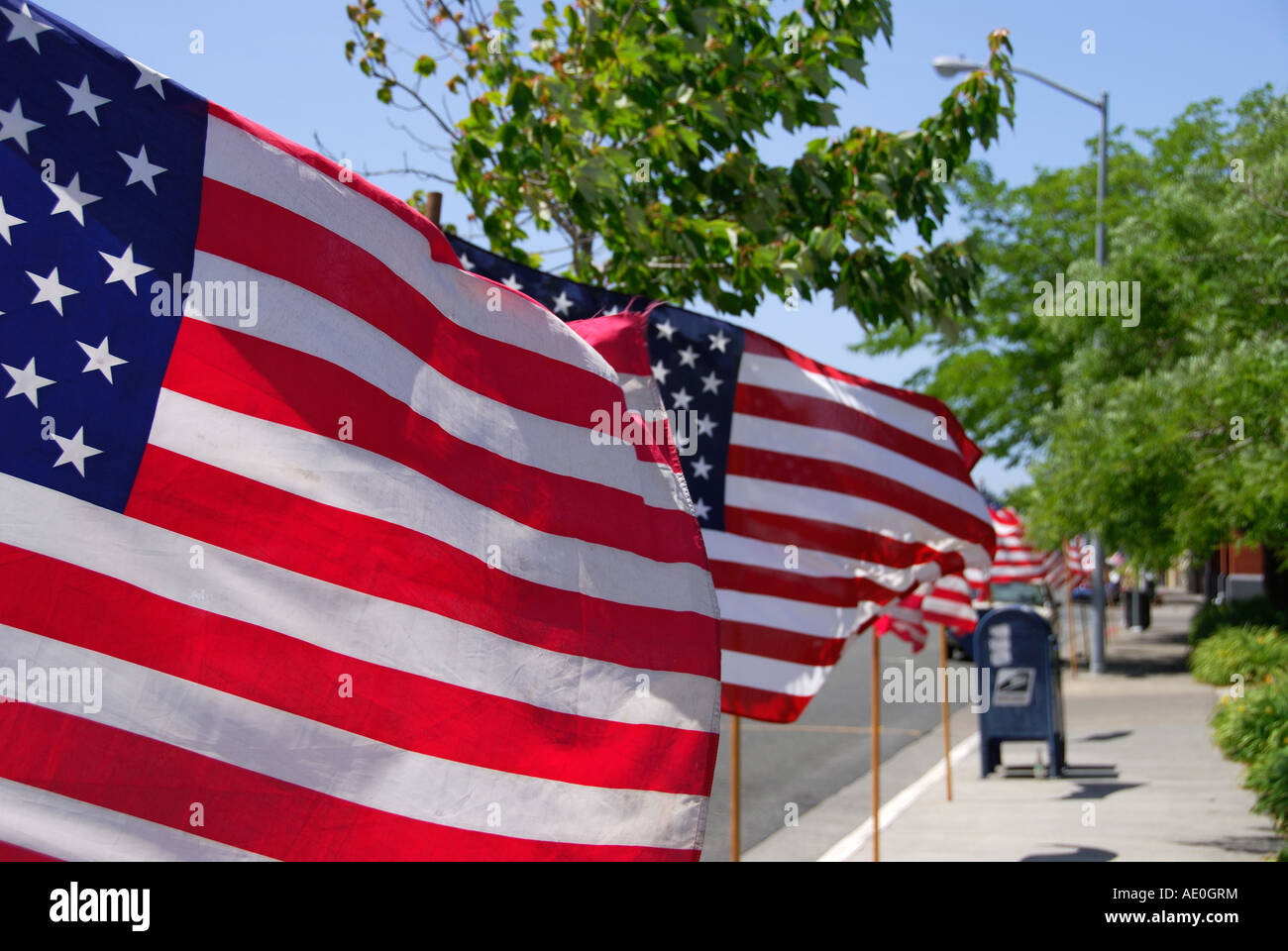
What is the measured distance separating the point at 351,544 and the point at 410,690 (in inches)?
16.5

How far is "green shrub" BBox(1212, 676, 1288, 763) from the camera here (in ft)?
32.0

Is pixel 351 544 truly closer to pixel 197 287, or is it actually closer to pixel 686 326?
pixel 197 287

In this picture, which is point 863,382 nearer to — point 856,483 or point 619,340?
point 856,483

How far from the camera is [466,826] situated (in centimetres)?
362

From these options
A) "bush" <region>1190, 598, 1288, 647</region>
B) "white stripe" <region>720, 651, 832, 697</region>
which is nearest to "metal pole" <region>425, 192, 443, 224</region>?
"white stripe" <region>720, 651, 832, 697</region>

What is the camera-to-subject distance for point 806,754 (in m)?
15.6

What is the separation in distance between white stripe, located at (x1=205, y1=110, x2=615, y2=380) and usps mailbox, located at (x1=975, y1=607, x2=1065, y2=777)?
9.40 m

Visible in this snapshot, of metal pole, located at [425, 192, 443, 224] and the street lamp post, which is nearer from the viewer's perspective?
metal pole, located at [425, 192, 443, 224]

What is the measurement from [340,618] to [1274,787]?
6954 mm

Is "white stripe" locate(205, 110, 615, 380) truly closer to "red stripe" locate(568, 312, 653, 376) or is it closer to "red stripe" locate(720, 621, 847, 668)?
"red stripe" locate(568, 312, 653, 376)

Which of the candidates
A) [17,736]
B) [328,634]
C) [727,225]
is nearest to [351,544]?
[328,634]

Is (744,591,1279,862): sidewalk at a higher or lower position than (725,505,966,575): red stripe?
lower

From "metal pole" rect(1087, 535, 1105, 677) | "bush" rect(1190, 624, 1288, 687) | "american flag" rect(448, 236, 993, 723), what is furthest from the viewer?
"metal pole" rect(1087, 535, 1105, 677)

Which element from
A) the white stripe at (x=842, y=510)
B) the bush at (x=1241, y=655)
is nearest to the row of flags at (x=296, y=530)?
the white stripe at (x=842, y=510)
